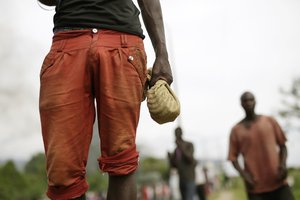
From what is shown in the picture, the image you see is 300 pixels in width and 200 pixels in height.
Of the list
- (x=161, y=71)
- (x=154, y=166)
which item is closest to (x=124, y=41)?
(x=161, y=71)

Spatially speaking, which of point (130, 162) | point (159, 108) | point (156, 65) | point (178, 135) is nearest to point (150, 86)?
point (156, 65)

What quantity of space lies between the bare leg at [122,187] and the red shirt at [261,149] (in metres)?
3.96

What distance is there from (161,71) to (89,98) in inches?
14.7

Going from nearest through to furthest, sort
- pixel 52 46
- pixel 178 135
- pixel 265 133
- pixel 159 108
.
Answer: pixel 159 108 → pixel 52 46 → pixel 265 133 → pixel 178 135

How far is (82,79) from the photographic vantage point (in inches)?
91.5

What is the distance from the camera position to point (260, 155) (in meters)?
6.14

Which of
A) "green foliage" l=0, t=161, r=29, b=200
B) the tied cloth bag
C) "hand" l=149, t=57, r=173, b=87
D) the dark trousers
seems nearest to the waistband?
"hand" l=149, t=57, r=173, b=87

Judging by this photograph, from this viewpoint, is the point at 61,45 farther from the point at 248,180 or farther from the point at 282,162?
the point at 282,162

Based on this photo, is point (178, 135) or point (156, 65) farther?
point (178, 135)

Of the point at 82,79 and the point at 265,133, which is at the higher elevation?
the point at 82,79

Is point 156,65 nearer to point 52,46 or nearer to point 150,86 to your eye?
point 150,86

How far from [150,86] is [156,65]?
11cm

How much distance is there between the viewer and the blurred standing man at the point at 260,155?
5.96m

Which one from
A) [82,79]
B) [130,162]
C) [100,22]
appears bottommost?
[130,162]
